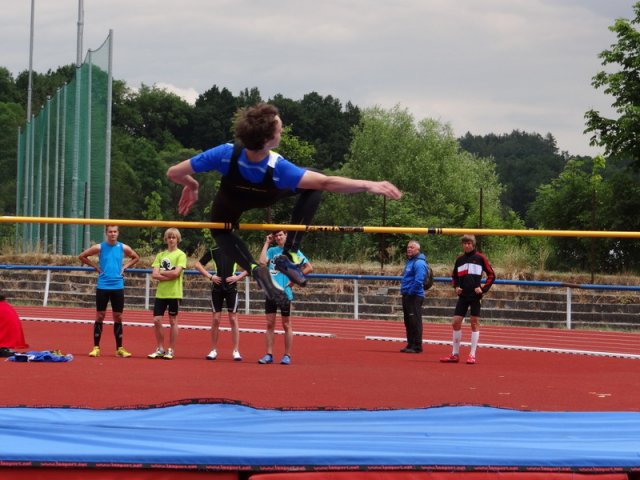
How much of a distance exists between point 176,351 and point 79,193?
7.91 m

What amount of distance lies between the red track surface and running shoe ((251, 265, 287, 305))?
1292 millimetres

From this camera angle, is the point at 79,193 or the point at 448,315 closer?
the point at 448,315

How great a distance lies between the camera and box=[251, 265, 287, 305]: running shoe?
19.1ft

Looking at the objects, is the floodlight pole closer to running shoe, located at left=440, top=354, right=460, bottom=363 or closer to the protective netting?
the protective netting

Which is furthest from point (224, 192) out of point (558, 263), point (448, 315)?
point (558, 263)

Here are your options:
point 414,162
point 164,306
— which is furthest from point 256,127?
point 414,162

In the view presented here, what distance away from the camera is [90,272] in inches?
754

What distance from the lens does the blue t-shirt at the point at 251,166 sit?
5367 millimetres

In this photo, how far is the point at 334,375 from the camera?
9375 millimetres

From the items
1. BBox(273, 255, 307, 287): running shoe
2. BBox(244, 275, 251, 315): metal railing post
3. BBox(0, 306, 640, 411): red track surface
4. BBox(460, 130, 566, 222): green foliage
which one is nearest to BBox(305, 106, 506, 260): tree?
BBox(460, 130, 566, 222): green foliage

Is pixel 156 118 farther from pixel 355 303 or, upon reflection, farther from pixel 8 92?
pixel 355 303

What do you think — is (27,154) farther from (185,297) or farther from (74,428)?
(74,428)

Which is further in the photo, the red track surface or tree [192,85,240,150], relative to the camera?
tree [192,85,240,150]

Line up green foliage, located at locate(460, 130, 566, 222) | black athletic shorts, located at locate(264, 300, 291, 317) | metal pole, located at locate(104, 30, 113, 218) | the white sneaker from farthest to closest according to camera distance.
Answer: green foliage, located at locate(460, 130, 566, 222) < metal pole, located at locate(104, 30, 113, 218) < the white sneaker < black athletic shorts, located at locate(264, 300, 291, 317)
